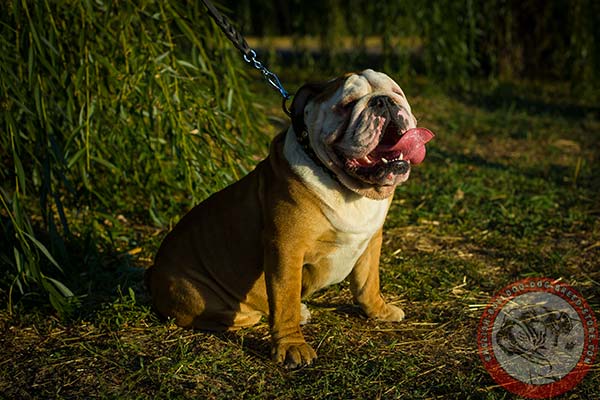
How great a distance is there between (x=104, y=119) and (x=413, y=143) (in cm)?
204

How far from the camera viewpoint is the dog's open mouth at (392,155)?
2.42 m

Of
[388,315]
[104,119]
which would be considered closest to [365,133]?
[388,315]

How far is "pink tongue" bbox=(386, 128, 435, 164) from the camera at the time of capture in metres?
2.40

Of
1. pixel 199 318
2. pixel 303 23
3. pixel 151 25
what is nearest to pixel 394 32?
pixel 303 23

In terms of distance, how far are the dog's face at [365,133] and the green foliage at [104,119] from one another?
1392 mm

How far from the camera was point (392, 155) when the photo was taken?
249 centimetres

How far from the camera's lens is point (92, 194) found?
12.9ft

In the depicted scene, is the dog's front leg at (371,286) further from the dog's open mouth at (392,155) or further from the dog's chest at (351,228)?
the dog's open mouth at (392,155)

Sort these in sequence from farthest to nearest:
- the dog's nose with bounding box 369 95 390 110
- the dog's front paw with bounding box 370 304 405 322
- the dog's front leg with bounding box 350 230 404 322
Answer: the dog's front paw with bounding box 370 304 405 322, the dog's front leg with bounding box 350 230 404 322, the dog's nose with bounding box 369 95 390 110

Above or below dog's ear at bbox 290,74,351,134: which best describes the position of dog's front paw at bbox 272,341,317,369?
below

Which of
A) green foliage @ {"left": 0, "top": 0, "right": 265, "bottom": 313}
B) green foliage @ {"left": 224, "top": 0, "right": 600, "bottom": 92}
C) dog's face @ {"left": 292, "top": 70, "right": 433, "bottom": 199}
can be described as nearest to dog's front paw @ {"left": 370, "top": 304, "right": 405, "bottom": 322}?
dog's face @ {"left": 292, "top": 70, "right": 433, "bottom": 199}

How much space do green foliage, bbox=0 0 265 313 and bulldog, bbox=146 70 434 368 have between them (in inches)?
26.3

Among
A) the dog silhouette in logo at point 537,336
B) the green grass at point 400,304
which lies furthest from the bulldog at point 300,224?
the dog silhouette in logo at point 537,336

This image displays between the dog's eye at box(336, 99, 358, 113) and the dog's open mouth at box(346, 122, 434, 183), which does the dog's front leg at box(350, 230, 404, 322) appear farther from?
the dog's eye at box(336, 99, 358, 113)
